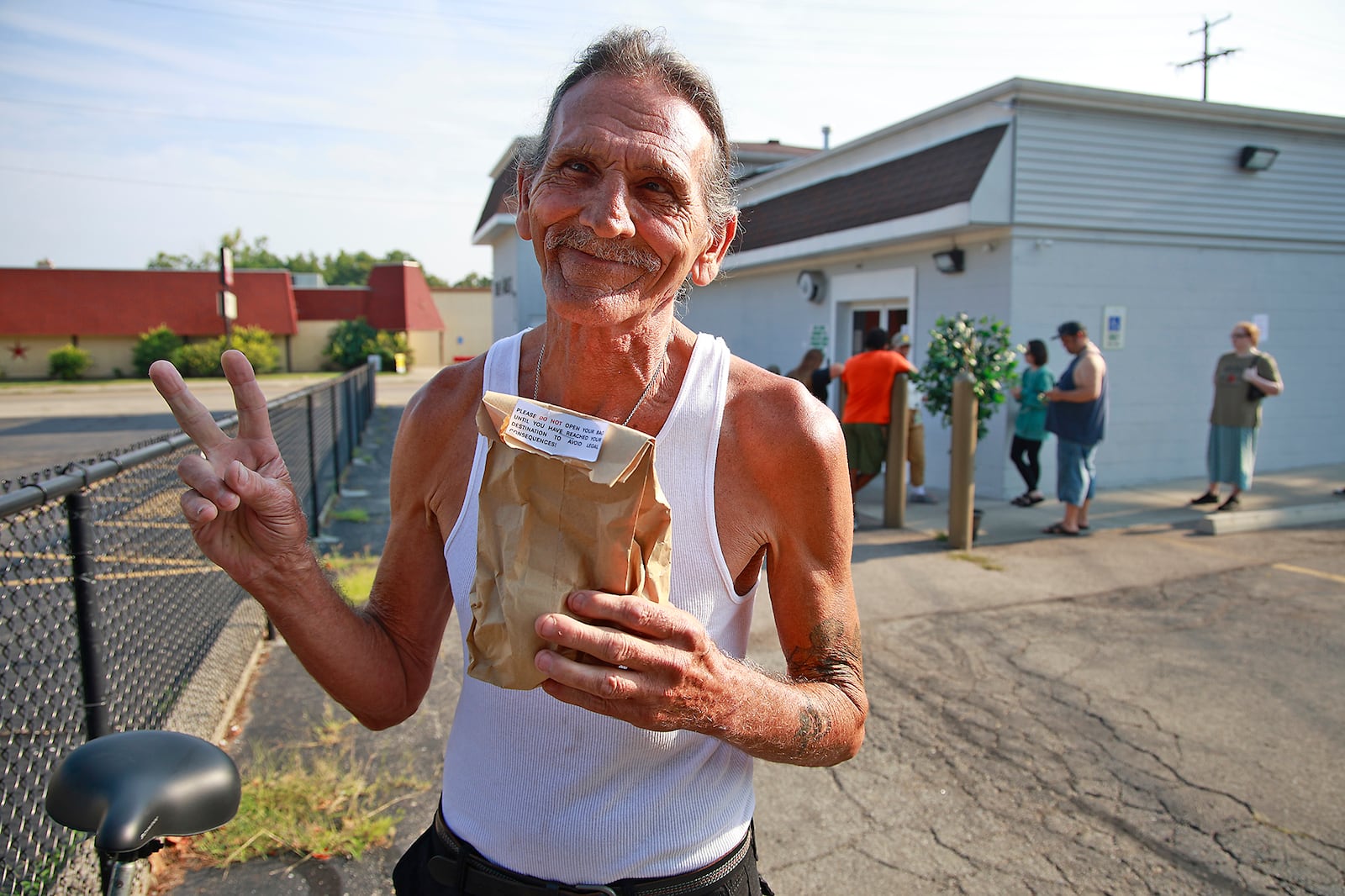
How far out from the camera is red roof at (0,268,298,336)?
36.3 metres

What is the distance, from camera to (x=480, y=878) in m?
1.45

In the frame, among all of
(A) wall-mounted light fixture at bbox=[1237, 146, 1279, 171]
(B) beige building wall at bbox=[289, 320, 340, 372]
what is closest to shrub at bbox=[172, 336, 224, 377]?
(B) beige building wall at bbox=[289, 320, 340, 372]

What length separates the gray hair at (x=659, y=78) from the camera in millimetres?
1496

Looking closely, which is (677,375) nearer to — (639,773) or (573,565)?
(573,565)

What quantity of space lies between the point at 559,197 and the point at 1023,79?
30.8 ft

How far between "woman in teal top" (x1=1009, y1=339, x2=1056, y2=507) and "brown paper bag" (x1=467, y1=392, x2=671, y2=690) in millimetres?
8801

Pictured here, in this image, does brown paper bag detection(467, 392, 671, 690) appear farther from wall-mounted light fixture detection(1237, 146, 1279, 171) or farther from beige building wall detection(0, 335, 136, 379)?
beige building wall detection(0, 335, 136, 379)

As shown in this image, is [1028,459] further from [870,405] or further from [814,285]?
[814,285]

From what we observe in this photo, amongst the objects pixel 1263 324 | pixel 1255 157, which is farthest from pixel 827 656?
pixel 1263 324

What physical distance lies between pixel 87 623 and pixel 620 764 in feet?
7.03

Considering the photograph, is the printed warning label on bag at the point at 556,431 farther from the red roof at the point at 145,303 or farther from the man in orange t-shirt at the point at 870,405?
the red roof at the point at 145,303

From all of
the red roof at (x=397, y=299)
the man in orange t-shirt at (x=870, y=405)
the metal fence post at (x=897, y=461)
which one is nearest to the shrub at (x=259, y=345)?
the red roof at (x=397, y=299)

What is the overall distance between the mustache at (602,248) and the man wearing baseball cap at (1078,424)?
7791 mm

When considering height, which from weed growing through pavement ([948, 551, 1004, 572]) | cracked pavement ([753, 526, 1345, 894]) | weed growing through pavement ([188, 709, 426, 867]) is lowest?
cracked pavement ([753, 526, 1345, 894])
